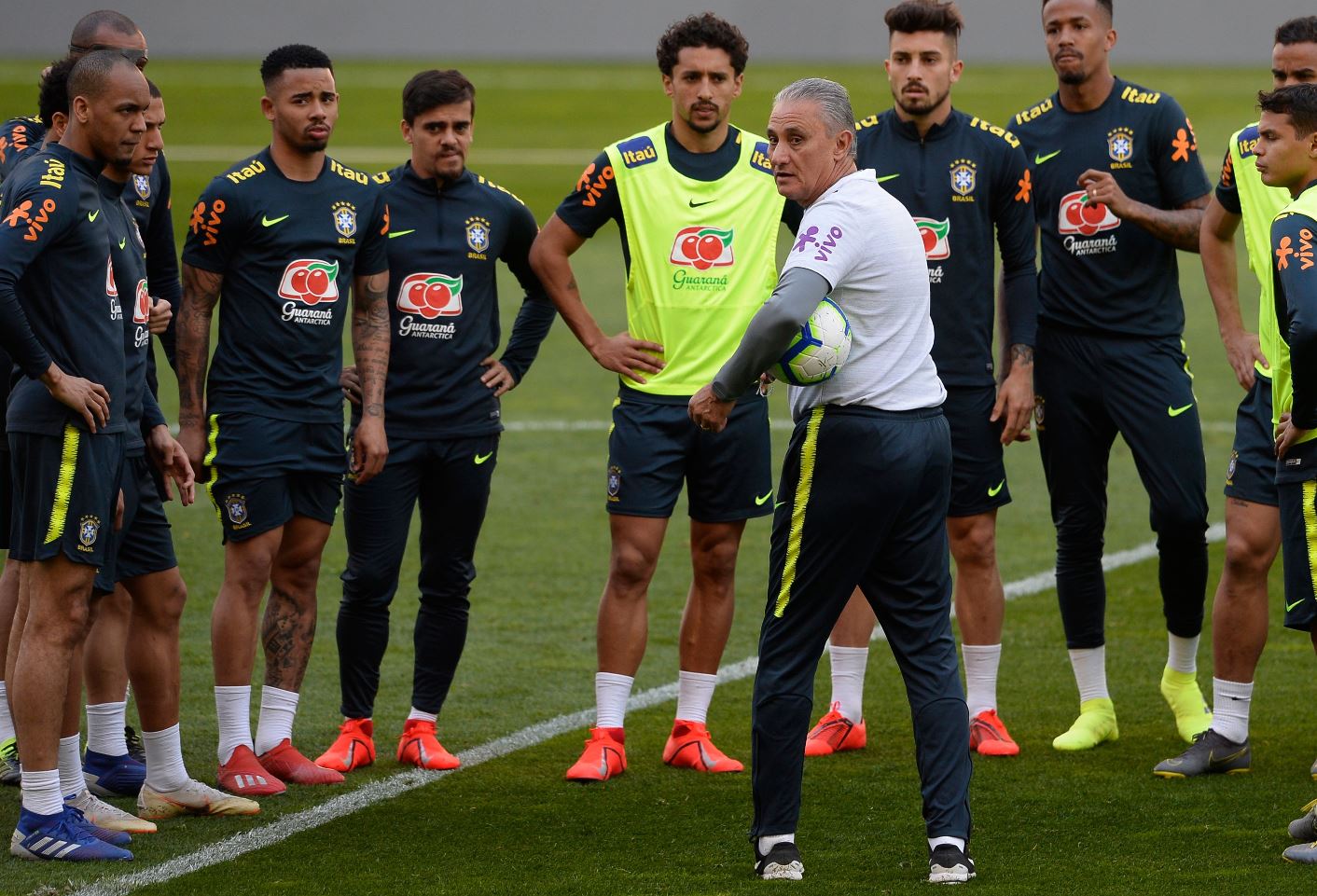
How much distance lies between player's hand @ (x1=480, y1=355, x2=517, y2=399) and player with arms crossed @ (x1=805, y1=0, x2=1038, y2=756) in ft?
5.08

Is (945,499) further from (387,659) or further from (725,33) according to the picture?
(387,659)

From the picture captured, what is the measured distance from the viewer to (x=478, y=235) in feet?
21.3

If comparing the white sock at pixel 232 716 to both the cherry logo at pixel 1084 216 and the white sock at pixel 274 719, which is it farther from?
the cherry logo at pixel 1084 216

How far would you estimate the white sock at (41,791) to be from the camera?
17.0 ft

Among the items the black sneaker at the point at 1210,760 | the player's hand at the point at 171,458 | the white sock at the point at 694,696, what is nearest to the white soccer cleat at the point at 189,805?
the player's hand at the point at 171,458

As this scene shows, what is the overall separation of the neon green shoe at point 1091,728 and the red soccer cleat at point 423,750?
2.26 metres

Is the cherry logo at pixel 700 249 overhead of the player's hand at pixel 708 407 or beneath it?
overhead

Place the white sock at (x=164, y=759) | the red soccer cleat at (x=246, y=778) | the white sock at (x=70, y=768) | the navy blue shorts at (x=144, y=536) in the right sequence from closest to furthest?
the white sock at (x=70, y=768) → the navy blue shorts at (x=144, y=536) → the white sock at (x=164, y=759) → the red soccer cleat at (x=246, y=778)

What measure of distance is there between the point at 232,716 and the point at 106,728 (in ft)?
1.43

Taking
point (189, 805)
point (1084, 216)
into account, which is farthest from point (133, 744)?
point (1084, 216)

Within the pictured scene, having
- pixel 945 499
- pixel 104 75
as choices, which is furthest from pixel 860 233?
A: pixel 104 75

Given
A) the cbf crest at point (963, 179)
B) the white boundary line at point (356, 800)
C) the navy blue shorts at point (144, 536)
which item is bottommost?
the white boundary line at point (356, 800)

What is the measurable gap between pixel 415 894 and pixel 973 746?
Result: 2495mm

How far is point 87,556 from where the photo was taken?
5152 mm
